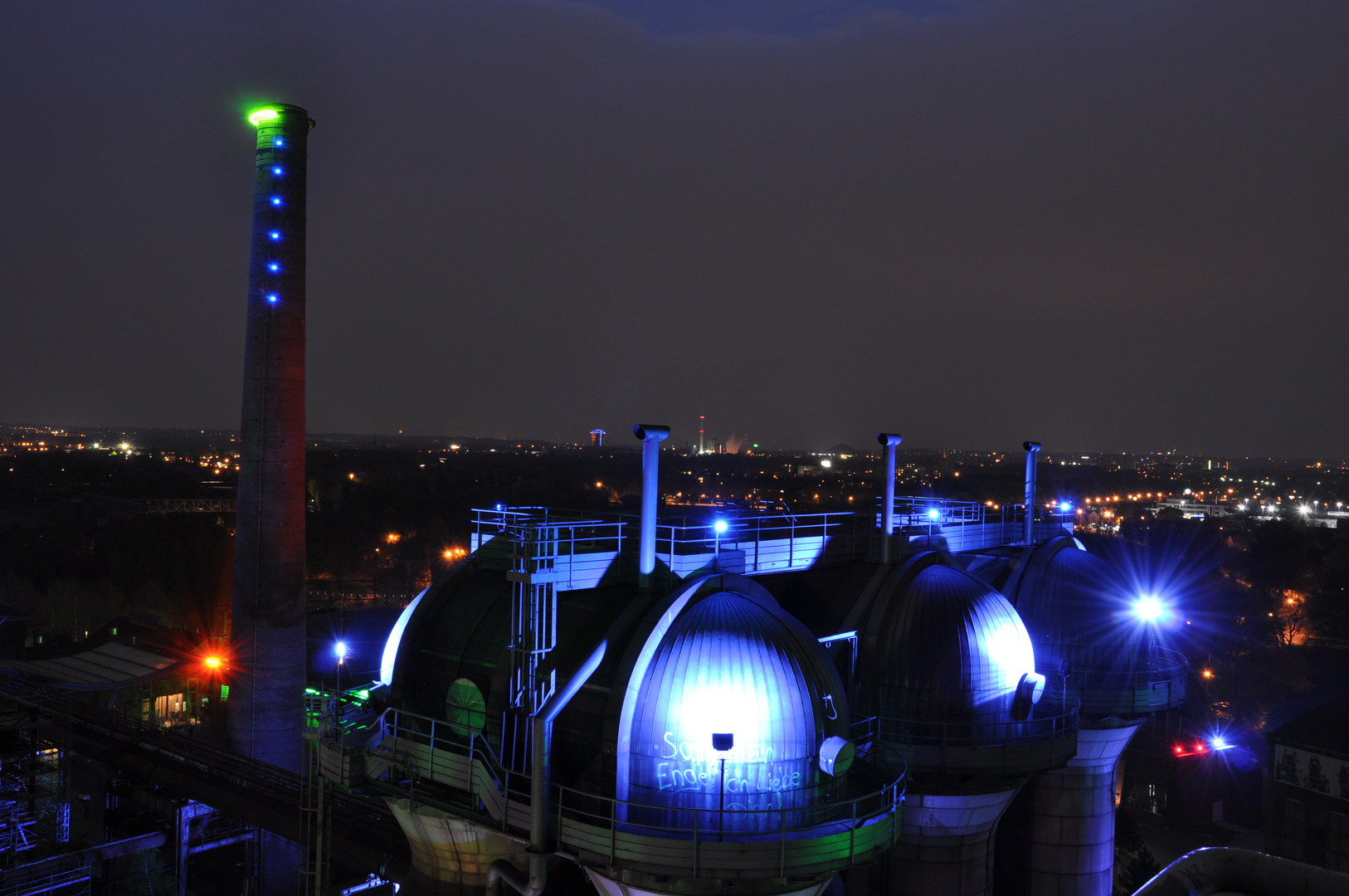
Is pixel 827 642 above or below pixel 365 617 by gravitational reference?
above

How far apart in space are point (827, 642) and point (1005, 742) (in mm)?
4495

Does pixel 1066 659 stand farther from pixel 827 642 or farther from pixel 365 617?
pixel 365 617

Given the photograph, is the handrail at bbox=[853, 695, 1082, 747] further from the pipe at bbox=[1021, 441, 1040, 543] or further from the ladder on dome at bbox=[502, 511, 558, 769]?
the pipe at bbox=[1021, 441, 1040, 543]

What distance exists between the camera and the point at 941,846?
68.7 feet

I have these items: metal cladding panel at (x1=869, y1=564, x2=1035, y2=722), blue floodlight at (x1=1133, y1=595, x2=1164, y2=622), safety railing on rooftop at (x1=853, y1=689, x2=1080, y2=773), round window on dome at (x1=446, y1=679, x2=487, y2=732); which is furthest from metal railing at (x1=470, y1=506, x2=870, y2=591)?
blue floodlight at (x1=1133, y1=595, x2=1164, y2=622)

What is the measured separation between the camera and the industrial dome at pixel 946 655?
20516mm

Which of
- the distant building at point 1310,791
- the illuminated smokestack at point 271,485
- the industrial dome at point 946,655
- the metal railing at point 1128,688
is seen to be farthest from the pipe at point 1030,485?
the illuminated smokestack at point 271,485

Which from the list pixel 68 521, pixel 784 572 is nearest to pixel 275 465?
pixel 784 572

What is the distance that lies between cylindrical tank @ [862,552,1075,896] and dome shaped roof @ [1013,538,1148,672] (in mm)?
5097

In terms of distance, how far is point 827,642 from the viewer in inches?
813

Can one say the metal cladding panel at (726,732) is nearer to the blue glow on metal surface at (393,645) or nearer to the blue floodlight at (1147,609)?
the blue glow on metal surface at (393,645)

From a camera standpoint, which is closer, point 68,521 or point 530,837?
point 530,837

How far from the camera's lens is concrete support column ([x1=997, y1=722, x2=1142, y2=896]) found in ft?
82.5

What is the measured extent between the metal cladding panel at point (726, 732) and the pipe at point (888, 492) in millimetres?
8028
